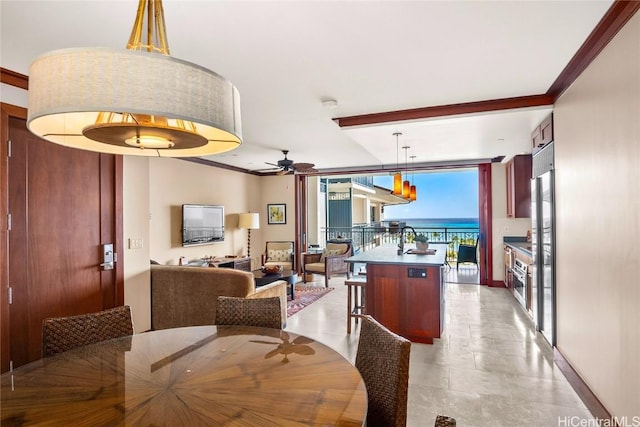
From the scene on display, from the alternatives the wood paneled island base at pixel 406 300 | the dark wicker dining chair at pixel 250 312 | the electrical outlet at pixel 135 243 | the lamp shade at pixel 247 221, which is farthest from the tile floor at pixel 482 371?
the lamp shade at pixel 247 221

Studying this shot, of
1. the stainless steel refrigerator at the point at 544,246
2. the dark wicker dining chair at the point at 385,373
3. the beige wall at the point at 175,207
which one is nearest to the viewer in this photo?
the dark wicker dining chair at the point at 385,373

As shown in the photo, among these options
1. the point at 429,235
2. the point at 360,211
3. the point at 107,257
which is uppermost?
the point at 360,211

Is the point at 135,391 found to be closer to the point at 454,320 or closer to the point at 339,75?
the point at 339,75

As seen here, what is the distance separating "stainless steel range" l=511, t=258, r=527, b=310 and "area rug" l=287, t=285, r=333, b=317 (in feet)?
9.99

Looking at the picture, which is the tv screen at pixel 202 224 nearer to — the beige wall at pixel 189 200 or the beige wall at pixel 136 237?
the beige wall at pixel 189 200

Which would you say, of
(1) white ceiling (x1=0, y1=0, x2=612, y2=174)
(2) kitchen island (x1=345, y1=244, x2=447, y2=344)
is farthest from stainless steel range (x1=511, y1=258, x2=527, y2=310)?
(1) white ceiling (x1=0, y1=0, x2=612, y2=174)

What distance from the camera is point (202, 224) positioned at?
20.7 feet

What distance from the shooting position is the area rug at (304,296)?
5.22 metres

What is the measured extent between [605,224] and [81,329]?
317 centimetres

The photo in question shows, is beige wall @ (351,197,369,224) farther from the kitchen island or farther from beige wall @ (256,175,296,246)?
the kitchen island

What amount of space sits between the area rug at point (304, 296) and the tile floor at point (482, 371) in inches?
8.9

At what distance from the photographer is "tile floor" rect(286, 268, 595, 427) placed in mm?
2330

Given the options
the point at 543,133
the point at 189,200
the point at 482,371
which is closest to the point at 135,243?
the point at 189,200

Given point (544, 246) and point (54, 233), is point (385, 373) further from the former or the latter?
point (54, 233)
